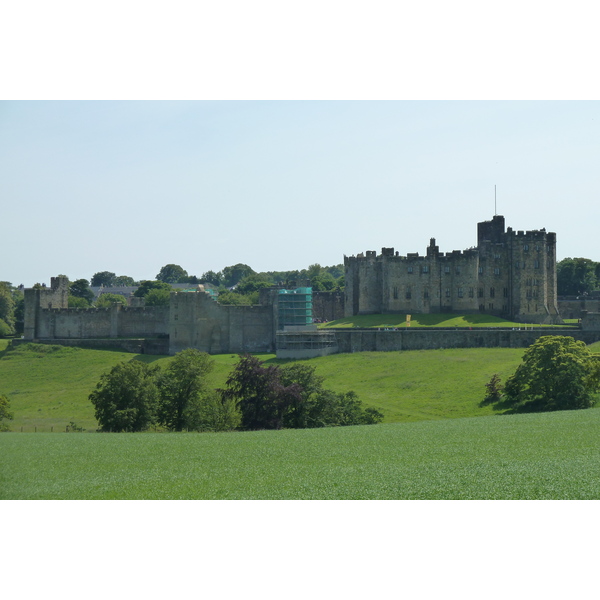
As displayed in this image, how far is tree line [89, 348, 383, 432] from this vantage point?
1740 inches

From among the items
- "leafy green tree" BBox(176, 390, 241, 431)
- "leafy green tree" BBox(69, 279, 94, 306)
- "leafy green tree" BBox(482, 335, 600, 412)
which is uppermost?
"leafy green tree" BBox(69, 279, 94, 306)

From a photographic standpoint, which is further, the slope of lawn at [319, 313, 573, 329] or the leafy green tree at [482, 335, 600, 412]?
the slope of lawn at [319, 313, 573, 329]

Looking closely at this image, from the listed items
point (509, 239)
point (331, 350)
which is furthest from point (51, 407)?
point (509, 239)

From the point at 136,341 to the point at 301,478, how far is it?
191 feet

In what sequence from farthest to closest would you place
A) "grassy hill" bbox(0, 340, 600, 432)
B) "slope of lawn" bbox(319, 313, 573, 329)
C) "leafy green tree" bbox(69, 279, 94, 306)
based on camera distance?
"leafy green tree" bbox(69, 279, 94, 306), "slope of lawn" bbox(319, 313, 573, 329), "grassy hill" bbox(0, 340, 600, 432)

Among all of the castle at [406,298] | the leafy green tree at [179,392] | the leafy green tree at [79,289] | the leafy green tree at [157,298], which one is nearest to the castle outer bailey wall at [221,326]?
the castle at [406,298]

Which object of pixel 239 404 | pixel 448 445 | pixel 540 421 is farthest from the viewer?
pixel 239 404

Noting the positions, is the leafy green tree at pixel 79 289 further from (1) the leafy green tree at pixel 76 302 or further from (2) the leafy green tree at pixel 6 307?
(2) the leafy green tree at pixel 6 307

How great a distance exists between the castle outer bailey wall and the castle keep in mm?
11641

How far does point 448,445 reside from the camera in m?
30.7

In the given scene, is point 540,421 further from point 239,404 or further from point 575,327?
point 575,327

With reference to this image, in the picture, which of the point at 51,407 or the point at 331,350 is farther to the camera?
the point at 331,350

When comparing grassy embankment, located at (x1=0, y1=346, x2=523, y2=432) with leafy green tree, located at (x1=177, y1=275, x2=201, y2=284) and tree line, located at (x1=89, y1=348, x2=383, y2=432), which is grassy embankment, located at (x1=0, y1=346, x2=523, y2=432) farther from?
leafy green tree, located at (x1=177, y1=275, x2=201, y2=284)

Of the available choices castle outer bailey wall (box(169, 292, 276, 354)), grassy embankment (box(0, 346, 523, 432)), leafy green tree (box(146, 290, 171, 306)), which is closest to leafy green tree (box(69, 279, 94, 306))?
leafy green tree (box(146, 290, 171, 306))
